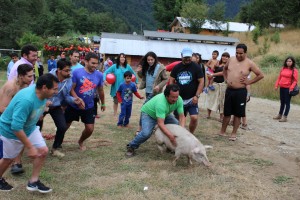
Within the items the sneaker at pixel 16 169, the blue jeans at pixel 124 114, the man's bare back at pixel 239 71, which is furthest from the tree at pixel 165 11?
the sneaker at pixel 16 169

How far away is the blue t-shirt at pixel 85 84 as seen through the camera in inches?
226

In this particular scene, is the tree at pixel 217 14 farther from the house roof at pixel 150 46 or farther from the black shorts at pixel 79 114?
the black shorts at pixel 79 114

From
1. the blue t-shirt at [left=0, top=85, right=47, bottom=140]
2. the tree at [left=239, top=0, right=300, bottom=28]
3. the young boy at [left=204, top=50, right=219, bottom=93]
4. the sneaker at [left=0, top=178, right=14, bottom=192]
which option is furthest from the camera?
the tree at [left=239, top=0, right=300, bottom=28]

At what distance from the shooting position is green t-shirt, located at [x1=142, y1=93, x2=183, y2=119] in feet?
17.7

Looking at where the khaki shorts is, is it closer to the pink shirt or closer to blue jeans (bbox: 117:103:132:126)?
blue jeans (bbox: 117:103:132:126)

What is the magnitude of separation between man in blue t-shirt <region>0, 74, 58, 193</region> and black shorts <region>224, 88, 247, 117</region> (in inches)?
164

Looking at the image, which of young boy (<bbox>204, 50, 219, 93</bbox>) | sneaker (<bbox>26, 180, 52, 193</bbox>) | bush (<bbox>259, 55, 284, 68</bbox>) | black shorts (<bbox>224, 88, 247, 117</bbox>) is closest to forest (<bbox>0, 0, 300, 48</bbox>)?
bush (<bbox>259, 55, 284, 68</bbox>)

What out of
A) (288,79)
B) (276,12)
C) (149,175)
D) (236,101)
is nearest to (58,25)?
(276,12)

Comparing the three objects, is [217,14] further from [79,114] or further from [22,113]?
[22,113]

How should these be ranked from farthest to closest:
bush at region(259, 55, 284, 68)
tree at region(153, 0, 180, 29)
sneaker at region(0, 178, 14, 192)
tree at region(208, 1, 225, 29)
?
tree at region(153, 0, 180, 29), tree at region(208, 1, 225, 29), bush at region(259, 55, 284, 68), sneaker at region(0, 178, 14, 192)

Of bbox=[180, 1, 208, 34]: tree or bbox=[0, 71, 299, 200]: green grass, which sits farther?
bbox=[180, 1, 208, 34]: tree

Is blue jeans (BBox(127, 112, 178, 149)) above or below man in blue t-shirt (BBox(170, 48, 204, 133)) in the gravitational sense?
below

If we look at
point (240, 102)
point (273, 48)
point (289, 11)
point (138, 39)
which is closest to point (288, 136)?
point (240, 102)

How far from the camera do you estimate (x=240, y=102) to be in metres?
7.11
